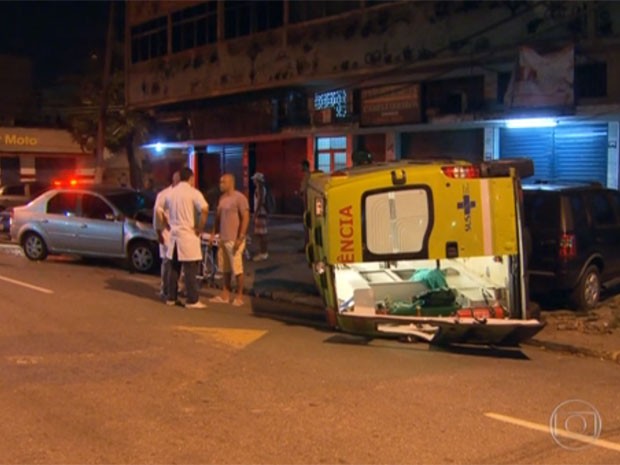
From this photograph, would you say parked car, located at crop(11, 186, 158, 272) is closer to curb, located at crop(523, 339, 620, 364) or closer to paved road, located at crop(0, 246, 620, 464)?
paved road, located at crop(0, 246, 620, 464)

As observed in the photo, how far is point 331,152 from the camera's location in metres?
24.1

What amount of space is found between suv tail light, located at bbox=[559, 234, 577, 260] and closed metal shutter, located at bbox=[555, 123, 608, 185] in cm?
895

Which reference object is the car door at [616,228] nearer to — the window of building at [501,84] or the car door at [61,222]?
the window of building at [501,84]

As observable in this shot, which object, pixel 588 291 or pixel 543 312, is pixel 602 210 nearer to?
pixel 588 291

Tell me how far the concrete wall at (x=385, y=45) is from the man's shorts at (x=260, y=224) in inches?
308

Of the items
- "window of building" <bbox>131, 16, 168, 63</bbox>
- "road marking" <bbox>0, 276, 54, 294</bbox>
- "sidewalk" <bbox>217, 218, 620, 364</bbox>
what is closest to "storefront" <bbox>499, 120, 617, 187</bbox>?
"sidewalk" <bbox>217, 218, 620, 364</bbox>

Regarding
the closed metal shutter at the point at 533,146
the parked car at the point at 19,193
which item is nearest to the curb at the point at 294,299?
the closed metal shutter at the point at 533,146

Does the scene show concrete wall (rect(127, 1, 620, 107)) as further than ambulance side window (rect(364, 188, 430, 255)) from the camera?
Yes

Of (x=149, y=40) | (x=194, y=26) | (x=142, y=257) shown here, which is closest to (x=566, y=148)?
(x=142, y=257)

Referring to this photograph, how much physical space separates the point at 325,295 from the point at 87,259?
9191 millimetres

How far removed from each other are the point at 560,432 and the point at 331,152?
758 inches

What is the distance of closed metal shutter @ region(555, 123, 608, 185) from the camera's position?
17906mm

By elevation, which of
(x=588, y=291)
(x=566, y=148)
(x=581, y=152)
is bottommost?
(x=588, y=291)

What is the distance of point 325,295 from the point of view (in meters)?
8.28
